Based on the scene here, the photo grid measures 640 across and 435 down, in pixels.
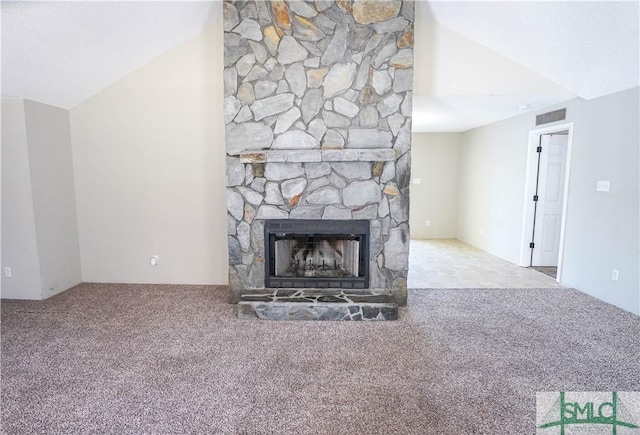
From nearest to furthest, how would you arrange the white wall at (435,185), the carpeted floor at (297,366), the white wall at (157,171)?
the carpeted floor at (297,366) → the white wall at (157,171) → the white wall at (435,185)

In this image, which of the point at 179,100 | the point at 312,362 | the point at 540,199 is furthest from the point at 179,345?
the point at 540,199

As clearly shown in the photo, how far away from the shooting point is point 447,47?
3570mm

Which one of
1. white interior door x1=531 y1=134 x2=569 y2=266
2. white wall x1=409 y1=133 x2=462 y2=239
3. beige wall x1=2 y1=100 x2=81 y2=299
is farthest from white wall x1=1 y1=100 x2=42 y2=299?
white interior door x1=531 y1=134 x2=569 y2=266

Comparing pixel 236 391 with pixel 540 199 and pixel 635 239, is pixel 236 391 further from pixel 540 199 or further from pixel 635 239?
pixel 540 199

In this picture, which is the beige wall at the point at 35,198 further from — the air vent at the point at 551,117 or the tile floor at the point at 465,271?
the air vent at the point at 551,117

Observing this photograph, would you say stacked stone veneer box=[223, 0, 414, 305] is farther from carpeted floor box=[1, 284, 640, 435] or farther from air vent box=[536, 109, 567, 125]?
air vent box=[536, 109, 567, 125]

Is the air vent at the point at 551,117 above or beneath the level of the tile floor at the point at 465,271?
above

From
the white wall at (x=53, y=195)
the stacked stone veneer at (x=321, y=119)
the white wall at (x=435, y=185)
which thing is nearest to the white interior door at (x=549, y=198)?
the white wall at (x=435, y=185)

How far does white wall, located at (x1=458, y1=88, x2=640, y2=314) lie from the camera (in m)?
3.16

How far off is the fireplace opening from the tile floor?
1.04 metres

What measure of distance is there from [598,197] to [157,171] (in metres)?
4.92

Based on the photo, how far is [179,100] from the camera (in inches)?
143

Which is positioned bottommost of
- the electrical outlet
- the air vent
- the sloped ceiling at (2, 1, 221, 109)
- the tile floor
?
the tile floor

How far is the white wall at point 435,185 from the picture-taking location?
6785mm
